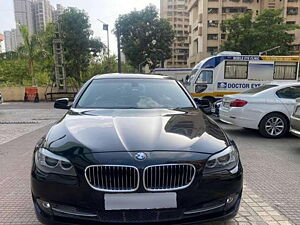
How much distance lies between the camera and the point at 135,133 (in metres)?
2.51

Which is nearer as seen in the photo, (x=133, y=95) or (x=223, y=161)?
(x=223, y=161)

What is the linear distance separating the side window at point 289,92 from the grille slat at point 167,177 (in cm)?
598

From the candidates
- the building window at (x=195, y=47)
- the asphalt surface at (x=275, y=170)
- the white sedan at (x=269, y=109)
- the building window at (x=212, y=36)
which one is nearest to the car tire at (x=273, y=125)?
the white sedan at (x=269, y=109)

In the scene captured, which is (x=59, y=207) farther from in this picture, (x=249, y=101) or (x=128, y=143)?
(x=249, y=101)

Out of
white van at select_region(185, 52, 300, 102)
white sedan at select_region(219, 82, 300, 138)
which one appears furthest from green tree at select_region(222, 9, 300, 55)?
white sedan at select_region(219, 82, 300, 138)

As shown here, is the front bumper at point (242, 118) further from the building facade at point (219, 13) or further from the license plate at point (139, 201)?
the building facade at point (219, 13)

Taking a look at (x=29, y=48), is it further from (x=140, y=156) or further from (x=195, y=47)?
(x=195, y=47)

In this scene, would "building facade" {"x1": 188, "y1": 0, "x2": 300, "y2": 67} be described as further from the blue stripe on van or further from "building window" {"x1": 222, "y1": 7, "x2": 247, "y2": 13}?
the blue stripe on van

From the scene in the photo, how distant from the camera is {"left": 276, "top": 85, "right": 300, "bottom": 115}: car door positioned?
284 inches

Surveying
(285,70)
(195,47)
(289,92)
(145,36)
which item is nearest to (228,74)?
(285,70)

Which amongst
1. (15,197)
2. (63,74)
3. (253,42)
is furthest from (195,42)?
(15,197)

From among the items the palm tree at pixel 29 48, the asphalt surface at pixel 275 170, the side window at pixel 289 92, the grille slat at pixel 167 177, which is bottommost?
the asphalt surface at pixel 275 170

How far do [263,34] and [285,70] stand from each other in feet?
68.6

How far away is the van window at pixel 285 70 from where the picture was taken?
1372 centimetres
